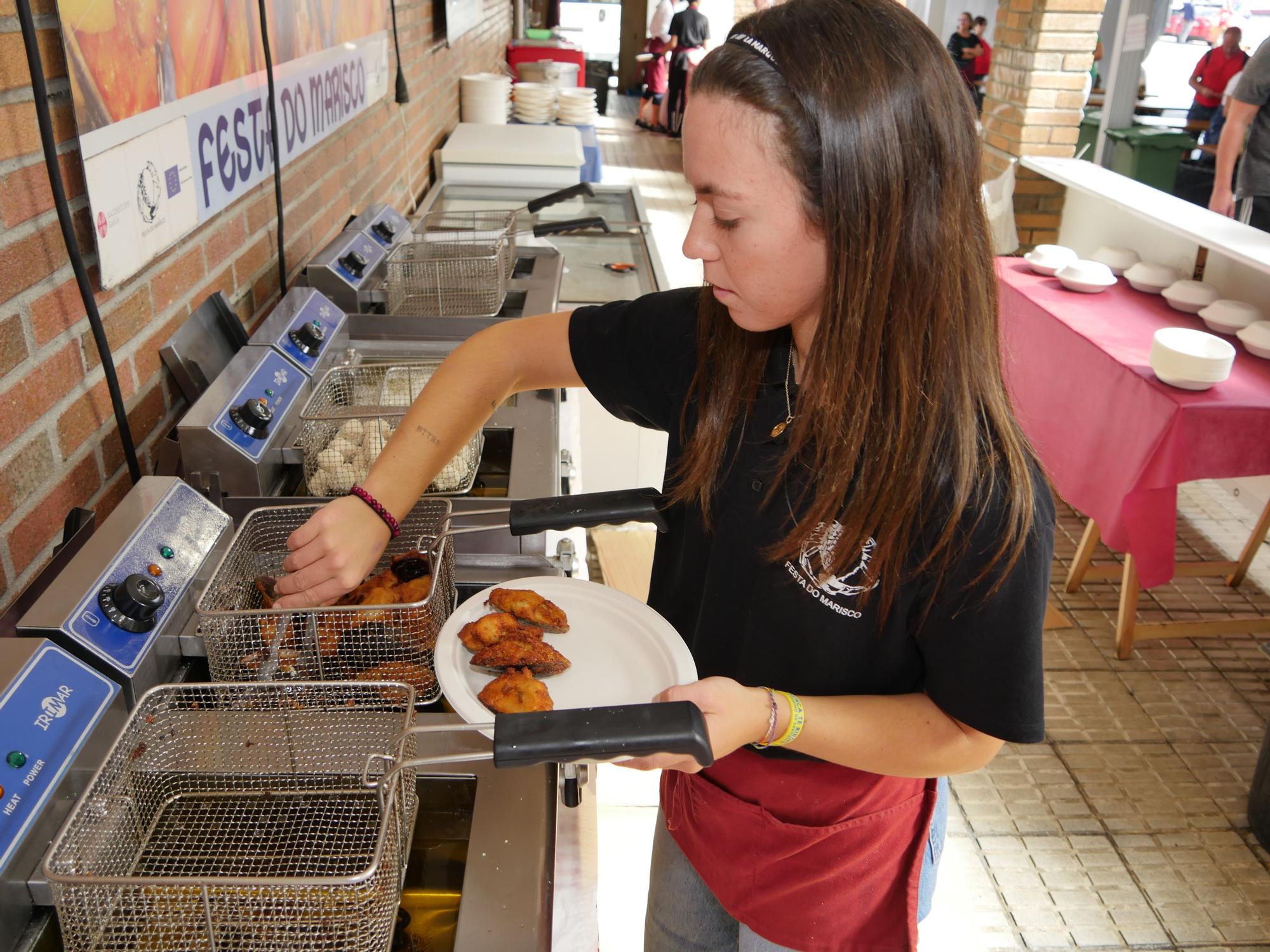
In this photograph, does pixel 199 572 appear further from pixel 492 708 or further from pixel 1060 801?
pixel 1060 801

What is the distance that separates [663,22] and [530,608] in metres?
13.3

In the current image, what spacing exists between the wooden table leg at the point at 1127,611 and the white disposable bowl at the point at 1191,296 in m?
1.09

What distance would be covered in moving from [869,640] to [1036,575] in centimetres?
21

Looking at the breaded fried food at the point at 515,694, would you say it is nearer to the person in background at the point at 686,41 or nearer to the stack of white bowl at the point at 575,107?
the stack of white bowl at the point at 575,107

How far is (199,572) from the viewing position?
116cm

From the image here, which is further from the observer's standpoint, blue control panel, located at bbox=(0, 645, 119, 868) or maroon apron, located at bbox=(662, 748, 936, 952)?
maroon apron, located at bbox=(662, 748, 936, 952)

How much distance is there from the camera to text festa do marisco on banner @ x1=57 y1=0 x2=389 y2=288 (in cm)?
127

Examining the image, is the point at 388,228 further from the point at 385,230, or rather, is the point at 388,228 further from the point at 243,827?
the point at 243,827

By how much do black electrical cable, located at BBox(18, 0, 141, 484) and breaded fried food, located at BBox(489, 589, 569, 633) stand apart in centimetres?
A: 60

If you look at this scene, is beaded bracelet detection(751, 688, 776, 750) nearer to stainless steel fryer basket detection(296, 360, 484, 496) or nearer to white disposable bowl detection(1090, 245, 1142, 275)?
stainless steel fryer basket detection(296, 360, 484, 496)

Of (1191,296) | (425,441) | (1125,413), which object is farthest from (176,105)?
(1191,296)

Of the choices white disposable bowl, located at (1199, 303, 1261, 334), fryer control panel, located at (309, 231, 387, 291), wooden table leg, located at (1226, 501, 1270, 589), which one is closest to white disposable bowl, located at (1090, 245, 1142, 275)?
white disposable bowl, located at (1199, 303, 1261, 334)

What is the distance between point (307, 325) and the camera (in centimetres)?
182

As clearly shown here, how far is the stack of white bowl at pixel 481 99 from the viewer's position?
4803 millimetres
